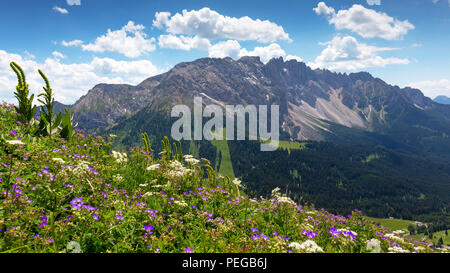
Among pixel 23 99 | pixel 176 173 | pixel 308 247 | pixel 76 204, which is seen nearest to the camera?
pixel 308 247

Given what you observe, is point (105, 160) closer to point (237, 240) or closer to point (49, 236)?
point (49, 236)

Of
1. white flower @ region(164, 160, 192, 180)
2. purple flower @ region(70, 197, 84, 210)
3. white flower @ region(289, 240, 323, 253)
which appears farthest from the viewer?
white flower @ region(164, 160, 192, 180)

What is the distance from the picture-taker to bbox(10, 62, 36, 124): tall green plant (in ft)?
36.0

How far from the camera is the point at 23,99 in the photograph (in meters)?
11.1

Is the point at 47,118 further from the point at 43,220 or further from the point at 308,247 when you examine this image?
the point at 308,247

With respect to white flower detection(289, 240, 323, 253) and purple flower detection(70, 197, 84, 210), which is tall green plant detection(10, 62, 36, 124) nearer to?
purple flower detection(70, 197, 84, 210)

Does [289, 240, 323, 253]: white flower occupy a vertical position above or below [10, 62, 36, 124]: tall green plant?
below

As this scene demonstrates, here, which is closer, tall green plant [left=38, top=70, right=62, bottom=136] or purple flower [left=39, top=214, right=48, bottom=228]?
purple flower [left=39, top=214, right=48, bottom=228]

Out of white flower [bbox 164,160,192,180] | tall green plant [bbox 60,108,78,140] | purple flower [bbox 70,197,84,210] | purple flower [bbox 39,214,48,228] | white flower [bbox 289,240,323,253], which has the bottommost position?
white flower [bbox 289,240,323,253]

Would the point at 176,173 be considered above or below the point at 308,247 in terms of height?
above

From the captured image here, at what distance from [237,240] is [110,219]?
9.77 ft

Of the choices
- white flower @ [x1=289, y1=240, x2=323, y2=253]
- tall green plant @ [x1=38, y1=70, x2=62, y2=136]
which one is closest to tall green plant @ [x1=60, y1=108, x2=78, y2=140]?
tall green plant @ [x1=38, y1=70, x2=62, y2=136]

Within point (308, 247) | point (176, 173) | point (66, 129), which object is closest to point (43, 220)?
point (176, 173)
